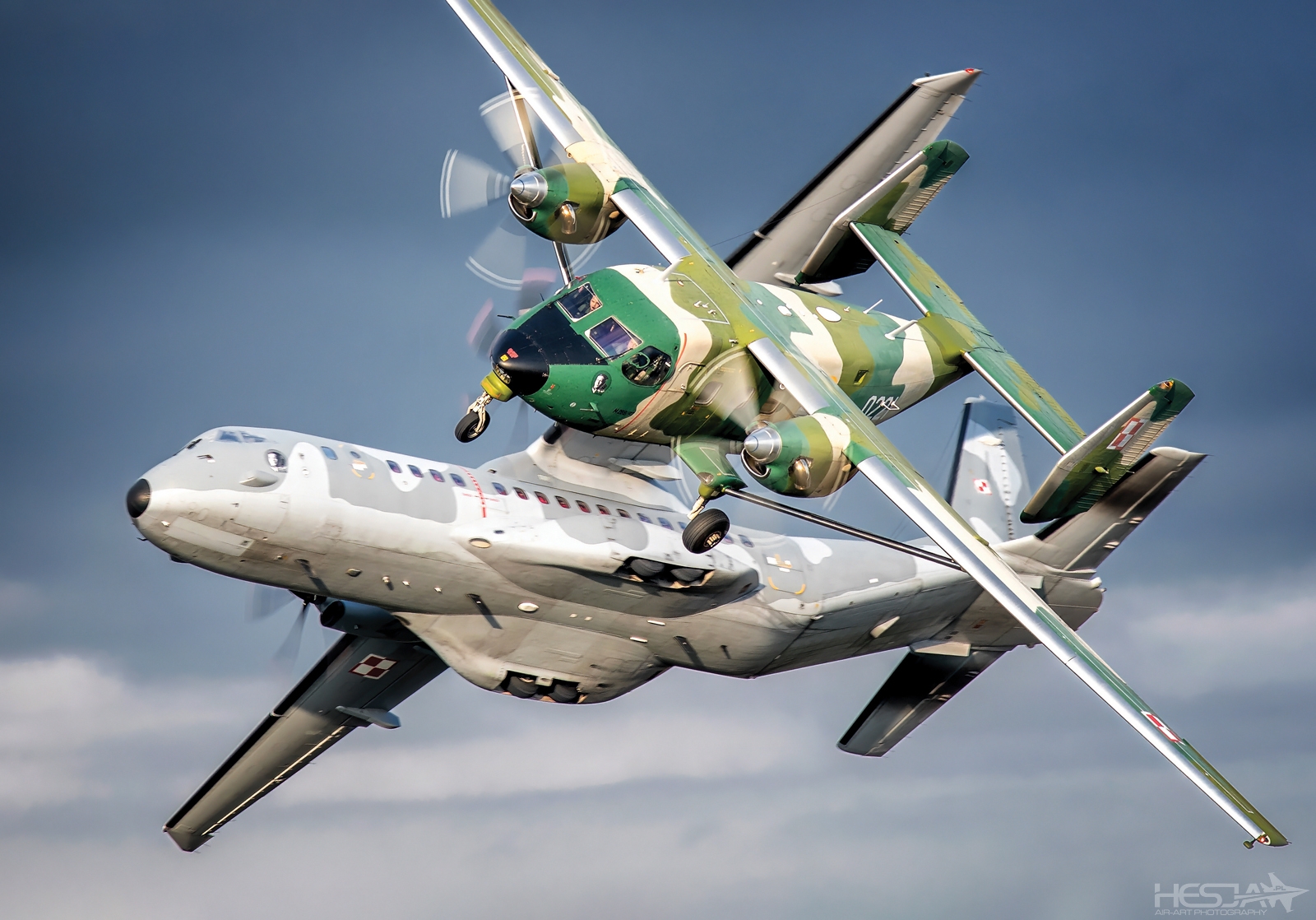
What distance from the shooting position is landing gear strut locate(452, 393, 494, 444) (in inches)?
993

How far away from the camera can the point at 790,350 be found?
26641 mm

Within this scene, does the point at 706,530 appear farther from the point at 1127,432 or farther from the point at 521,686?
the point at 1127,432

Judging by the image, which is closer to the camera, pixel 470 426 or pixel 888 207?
pixel 470 426

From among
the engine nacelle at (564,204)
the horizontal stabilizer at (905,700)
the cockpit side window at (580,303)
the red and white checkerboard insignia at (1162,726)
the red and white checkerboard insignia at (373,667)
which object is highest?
the engine nacelle at (564,204)

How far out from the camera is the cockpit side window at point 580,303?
83.5 feet

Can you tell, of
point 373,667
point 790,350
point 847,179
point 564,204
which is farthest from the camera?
point 847,179

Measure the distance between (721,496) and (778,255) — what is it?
952 centimetres

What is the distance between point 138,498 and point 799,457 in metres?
9.74

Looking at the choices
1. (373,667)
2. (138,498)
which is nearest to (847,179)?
(373,667)

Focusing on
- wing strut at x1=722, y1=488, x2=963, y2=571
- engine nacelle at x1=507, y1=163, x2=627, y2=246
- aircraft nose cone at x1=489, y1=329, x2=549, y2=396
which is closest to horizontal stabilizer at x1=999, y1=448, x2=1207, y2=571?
wing strut at x1=722, y1=488, x2=963, y2=571

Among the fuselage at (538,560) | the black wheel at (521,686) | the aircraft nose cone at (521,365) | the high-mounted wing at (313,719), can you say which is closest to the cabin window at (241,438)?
the fuselage at (538,560)

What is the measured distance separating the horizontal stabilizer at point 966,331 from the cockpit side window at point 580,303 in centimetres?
757

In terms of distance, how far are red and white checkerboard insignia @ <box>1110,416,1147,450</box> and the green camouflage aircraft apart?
0.04 meters

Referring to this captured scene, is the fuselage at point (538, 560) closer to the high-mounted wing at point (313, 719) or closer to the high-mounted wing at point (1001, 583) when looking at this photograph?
the high-mounted wing at point (1001, 583)
